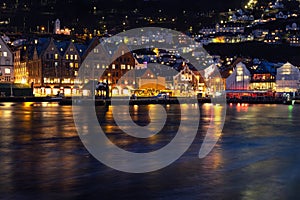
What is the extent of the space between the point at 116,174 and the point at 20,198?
3.74m

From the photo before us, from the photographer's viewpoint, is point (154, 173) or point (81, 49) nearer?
point (154, 173)

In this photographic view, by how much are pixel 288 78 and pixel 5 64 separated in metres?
65.6

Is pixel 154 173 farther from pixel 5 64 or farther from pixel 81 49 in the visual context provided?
pixel 81 49

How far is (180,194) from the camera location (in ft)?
39.0

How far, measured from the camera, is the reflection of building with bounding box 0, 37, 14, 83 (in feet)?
307

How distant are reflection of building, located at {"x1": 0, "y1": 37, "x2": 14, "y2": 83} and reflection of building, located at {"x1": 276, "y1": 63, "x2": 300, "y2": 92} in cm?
6347

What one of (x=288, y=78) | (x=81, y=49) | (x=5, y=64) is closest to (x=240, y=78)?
(x=288, y=78)

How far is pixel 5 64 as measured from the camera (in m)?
94.4

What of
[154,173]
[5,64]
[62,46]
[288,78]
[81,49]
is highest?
[62,46]

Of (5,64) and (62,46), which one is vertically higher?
(62,46)

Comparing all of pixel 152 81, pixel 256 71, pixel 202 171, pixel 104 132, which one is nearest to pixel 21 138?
pixel 104 132

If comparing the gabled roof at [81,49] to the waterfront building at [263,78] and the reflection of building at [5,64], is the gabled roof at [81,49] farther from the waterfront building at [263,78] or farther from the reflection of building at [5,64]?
the waterfront building at [263,78]

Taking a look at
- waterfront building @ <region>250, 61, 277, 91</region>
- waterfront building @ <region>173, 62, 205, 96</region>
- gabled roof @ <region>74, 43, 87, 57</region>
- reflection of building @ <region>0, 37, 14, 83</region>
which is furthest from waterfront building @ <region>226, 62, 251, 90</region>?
reflection of building @ <region>0, 37, 14, 83</region>

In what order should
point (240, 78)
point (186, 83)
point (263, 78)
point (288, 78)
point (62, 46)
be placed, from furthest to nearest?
Answer: 1. point (186, 83)
2. point (263, 78)
3. point (240, 78)
4. point (288, 78)
5. point (62, 46)
